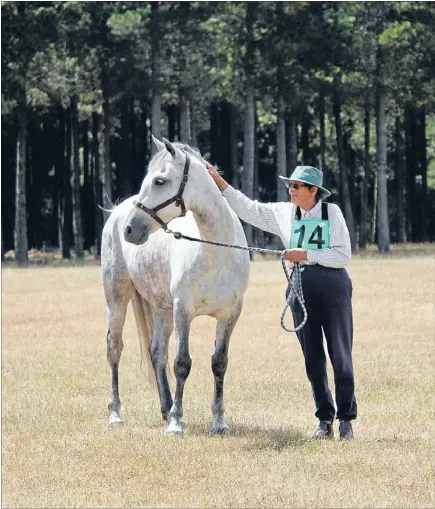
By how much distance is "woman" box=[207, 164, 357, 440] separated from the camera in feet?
36.7

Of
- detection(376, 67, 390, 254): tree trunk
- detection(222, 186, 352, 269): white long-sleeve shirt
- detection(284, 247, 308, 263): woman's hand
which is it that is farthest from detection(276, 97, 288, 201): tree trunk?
detection(284, 247, 308, 263): woman's hand

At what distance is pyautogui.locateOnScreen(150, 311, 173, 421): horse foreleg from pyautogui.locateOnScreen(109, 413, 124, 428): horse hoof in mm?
468

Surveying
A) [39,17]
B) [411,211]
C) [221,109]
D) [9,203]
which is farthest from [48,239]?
[39,17]

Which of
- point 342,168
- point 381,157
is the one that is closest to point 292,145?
point 342,168

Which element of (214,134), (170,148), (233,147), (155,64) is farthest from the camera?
(214,134)

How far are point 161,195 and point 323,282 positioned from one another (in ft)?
5.19

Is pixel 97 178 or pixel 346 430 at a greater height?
pixel 97 178

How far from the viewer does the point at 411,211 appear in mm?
71688

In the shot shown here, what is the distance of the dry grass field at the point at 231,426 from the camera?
29.8ft

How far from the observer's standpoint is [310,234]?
444 inches

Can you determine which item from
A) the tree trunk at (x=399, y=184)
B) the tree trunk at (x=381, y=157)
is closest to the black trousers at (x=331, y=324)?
the tree trunk at (x=381, y=157)

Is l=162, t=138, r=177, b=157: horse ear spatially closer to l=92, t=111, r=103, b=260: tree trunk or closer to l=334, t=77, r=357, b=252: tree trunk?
l=334, t=77, r=357, b=252: tree trunk

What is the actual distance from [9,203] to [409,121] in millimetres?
21107

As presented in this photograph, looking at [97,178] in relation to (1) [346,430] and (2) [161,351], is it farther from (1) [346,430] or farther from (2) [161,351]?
(1) [346,430]
